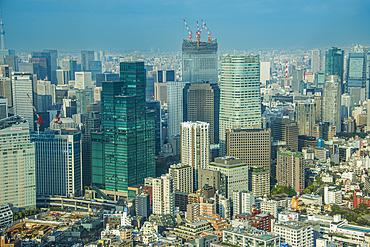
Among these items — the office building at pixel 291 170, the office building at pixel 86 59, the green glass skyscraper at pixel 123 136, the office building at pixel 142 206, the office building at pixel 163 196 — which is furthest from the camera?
the office building at pixel 86 59

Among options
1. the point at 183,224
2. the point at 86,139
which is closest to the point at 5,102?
the point at 86,139

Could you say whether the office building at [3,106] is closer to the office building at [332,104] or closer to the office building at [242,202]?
the office building at [242,202]

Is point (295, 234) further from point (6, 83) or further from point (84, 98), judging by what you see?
point (84, 98)

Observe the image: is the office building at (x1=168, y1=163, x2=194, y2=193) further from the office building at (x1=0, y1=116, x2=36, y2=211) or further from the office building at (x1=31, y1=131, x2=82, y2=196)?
the office building at (x1=0, y1=116, x2=36, y2=211)

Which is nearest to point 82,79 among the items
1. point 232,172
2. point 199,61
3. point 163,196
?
point 199,61

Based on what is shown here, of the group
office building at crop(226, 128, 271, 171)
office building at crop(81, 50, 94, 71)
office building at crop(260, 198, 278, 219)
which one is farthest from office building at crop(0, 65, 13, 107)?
office building at crop(260, 198, 278, 219)

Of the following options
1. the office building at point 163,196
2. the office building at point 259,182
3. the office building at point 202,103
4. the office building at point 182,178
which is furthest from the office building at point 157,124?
the office building at point 163,196
